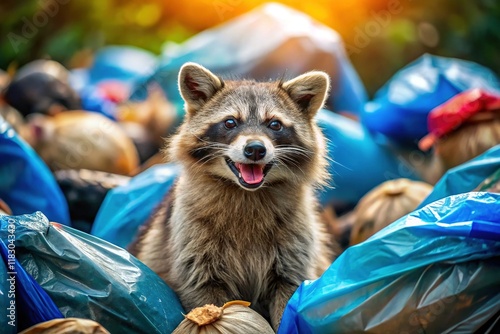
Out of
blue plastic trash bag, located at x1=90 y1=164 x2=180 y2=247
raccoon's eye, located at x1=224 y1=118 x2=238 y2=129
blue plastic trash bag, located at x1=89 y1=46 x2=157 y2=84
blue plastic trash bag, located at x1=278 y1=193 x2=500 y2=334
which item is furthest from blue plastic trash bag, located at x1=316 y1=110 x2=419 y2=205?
blue plastic trash bag, located at x1=89 y1=46 x2=157 y2=84

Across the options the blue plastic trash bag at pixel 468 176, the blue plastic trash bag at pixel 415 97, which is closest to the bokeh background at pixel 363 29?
the blue plastic trash bag at pixel 415 97

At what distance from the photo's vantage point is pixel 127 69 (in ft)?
25.9

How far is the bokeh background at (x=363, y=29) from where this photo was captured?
8.43 meters

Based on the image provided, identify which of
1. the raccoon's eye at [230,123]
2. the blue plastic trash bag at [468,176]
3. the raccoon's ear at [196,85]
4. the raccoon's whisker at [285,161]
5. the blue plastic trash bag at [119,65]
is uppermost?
the raccoon's ear at [196,85]

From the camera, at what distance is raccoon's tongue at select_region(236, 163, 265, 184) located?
324cm

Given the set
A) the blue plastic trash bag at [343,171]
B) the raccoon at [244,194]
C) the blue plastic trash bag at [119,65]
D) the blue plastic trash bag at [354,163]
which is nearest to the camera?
the raccoon at [244,194]

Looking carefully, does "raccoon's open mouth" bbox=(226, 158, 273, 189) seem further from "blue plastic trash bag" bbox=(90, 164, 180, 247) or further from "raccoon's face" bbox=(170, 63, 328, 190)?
"blue plastic trash bag" bbox=(90, 164, 180, 247)

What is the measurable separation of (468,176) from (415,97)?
1.61m

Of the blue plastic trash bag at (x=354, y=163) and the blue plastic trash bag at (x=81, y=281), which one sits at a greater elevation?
the blue plastic trash bag at (x=81, y=281)

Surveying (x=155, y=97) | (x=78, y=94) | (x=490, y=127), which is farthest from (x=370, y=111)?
(x=78, y=94)

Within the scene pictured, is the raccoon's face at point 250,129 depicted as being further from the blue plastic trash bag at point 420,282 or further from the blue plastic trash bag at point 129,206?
the blue plastic trash bag at point 129,206

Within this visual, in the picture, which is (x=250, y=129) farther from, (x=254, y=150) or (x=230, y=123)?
(x=254, y=150)

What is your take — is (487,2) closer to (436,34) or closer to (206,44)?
(436,34)

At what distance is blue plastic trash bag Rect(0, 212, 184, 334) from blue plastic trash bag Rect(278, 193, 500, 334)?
0.57 metres
